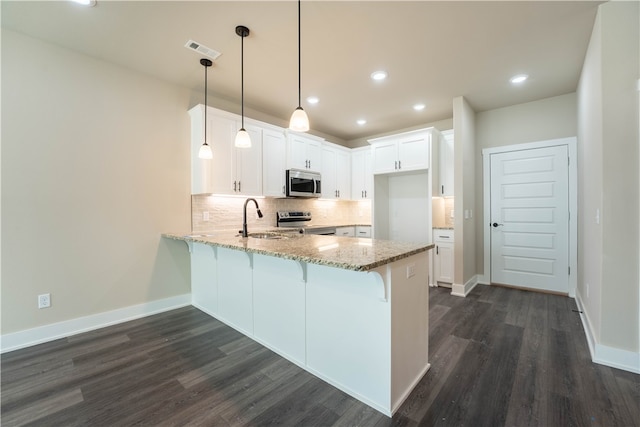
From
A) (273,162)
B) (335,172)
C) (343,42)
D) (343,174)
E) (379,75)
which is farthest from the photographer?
(343,174)

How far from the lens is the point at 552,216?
152 inches

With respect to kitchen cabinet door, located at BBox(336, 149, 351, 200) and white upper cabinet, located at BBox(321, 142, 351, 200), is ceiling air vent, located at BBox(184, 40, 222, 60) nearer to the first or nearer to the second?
white upper cabinet, located at BBox(321, 142, 351, 200)

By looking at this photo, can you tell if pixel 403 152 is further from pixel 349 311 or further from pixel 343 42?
pixel 349 311

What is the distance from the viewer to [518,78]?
3238 mm

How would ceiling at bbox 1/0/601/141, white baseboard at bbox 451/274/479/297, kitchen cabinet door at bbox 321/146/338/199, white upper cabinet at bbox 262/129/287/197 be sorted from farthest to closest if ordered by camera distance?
kitchen cabinet door at bbox 321/146/338/199, white upper cabinet at bbox 262/129/287/197, white baseboard at bbox 451/274/479/297, ceiling at bbox 1/0/601/141

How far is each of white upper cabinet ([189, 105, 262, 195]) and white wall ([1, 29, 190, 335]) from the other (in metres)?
0.17

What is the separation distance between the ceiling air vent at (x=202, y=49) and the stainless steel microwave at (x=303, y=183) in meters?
1.91

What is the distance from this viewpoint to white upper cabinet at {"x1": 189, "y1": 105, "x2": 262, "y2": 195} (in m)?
3.31

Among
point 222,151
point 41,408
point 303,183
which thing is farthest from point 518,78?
point 41,408

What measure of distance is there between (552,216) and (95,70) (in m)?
6.01

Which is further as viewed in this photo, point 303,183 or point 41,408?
point 303,183

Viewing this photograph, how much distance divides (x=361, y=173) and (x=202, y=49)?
3542mm

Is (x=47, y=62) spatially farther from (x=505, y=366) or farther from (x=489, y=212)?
(x=489, y=212)

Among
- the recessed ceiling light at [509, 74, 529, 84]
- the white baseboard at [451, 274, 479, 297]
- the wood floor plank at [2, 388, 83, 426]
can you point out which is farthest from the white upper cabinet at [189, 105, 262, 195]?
the recessed ceiling light at [509, 74, 529, 84]
